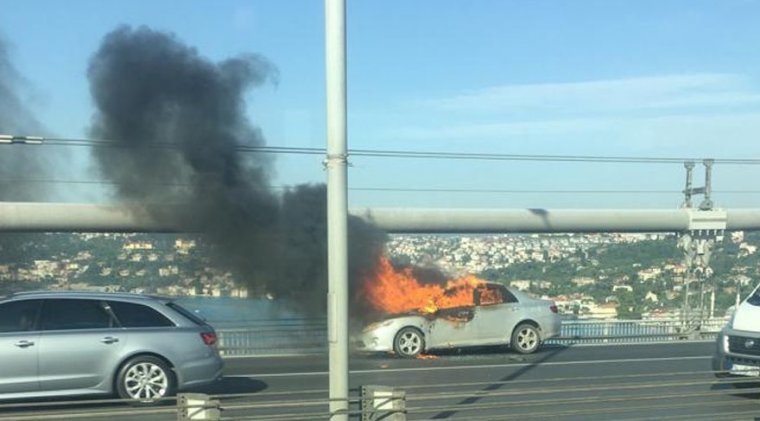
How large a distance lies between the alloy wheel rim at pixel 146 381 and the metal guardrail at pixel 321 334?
758 cm

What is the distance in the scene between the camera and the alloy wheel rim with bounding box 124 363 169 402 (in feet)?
36.3

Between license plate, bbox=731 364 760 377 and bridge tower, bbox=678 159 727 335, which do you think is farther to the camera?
bridge tower, bbox=678 159 727 335

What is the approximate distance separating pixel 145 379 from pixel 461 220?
16931mm

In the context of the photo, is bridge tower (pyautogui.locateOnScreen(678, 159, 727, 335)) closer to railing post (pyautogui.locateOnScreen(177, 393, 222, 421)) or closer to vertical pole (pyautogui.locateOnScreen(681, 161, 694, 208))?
vertical pole (pyautogui.locateOnScreen(681, 161, 694, 208))

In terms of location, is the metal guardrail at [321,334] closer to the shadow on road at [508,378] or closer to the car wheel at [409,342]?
the shadow on road at [508,378]

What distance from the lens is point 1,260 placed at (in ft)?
81.9

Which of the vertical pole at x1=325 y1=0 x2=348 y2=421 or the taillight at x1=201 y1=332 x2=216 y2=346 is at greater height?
the vertical pole at x1=325 y1=0 x2=348 y2=421

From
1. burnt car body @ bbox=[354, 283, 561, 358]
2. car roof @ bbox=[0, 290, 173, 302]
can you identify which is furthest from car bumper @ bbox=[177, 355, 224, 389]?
burnt car body @ bbox=[354, 283, 561, 358]

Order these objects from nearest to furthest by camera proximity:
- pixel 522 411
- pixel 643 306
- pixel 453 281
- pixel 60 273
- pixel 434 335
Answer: pixel 522 411 < pixel 434 335 < pixel 453 281 < pixel 60 273 < pixel 643 306

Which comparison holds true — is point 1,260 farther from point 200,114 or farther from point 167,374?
point 167,374

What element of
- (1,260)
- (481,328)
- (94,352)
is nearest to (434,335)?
(481,328)

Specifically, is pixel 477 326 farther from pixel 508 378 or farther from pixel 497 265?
Answer: pixel 497 265

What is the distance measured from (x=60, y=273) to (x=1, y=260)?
3.08m

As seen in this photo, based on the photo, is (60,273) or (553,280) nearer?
(60,273)
